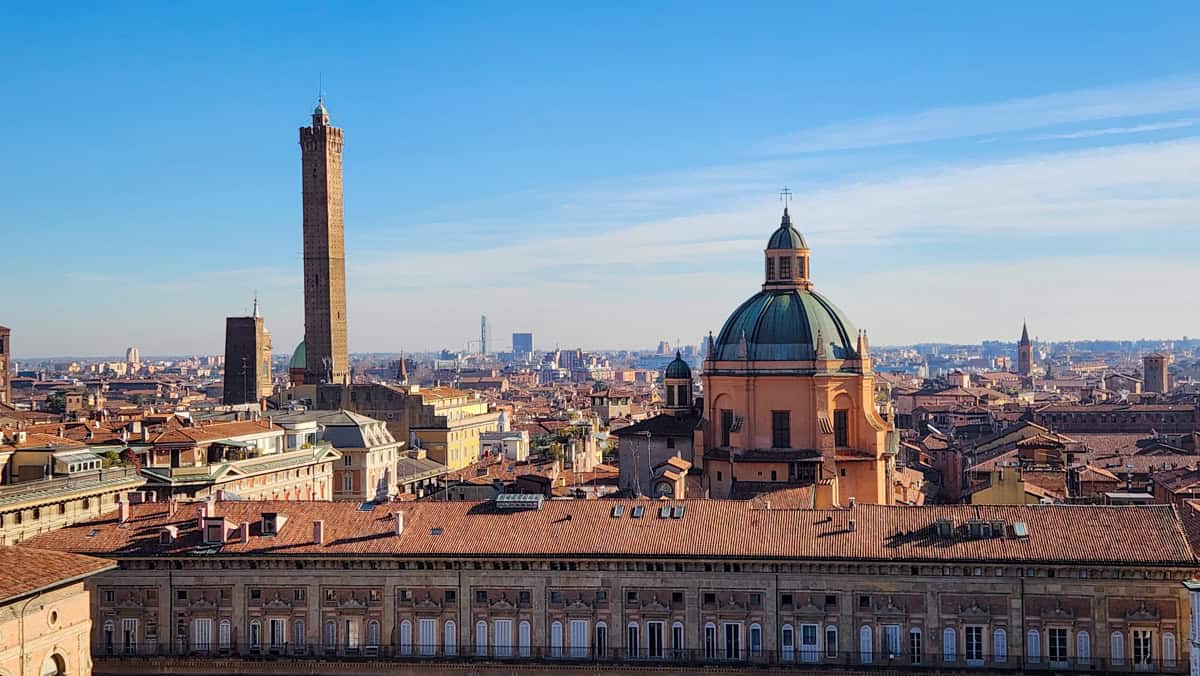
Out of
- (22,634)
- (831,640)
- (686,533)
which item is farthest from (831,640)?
(22,634)

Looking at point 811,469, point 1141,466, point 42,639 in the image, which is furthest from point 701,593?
point 1141,466

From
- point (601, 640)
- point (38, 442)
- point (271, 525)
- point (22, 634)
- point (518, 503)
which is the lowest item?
point (601, 640)

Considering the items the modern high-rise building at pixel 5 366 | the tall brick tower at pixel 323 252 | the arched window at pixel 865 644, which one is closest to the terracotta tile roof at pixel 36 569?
the arched window at pixel 865 644

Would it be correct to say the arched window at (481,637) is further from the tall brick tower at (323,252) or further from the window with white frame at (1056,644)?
the tall brick tower at (323,252)

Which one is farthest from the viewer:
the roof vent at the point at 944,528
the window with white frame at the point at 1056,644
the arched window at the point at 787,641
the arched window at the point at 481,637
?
the arched window at the point at 481,637

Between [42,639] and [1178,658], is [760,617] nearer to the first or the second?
[1178,658]

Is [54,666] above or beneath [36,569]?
beneath

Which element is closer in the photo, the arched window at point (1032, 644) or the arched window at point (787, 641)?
the arched window at point (1032, 644)

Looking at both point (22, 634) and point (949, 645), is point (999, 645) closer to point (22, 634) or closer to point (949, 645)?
point (949, 645)

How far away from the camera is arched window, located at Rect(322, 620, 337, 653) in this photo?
49.2 meters

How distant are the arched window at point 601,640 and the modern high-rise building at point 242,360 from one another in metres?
93.6

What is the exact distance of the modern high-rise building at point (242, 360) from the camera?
140250mm

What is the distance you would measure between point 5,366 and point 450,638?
121 metres

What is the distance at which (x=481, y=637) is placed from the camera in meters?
48.7
